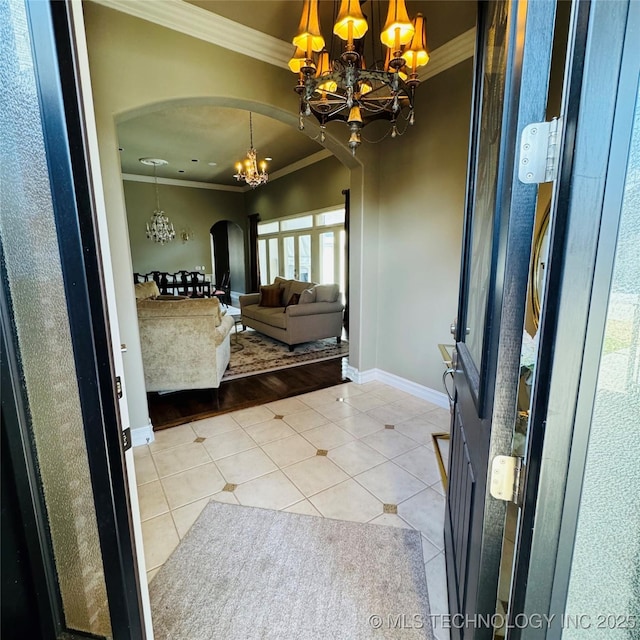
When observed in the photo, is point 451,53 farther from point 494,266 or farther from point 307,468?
point 307,468

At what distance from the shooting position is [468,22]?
2.53 metres

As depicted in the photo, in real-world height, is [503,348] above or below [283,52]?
below

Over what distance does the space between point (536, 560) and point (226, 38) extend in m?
3.46

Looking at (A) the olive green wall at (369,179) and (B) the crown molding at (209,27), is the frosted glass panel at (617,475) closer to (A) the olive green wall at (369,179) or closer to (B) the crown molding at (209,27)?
(A) the olive green wall at (369,179)

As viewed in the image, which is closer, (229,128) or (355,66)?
(355,66)

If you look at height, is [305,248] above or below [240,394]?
above

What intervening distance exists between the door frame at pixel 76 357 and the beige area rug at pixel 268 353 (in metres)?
3.32

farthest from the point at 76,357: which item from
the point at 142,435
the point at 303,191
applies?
the point at 303,191

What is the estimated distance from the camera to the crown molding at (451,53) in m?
2.67

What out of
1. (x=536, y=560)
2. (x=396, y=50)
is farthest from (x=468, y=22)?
(x=536, y=560)

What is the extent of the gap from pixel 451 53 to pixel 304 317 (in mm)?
3484

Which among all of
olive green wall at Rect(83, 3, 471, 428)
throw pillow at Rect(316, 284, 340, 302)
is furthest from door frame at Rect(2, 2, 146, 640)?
throw pillow at Rect(316, 284, 340, 302)

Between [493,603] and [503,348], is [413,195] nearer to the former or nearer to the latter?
[503,348]

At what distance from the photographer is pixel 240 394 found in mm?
3662
